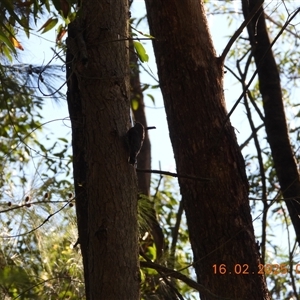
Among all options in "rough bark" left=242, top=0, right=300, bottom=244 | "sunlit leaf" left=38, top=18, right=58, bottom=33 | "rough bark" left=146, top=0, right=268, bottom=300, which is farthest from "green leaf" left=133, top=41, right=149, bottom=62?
"rough bark" left=242, top=0, right=300, bottom=244

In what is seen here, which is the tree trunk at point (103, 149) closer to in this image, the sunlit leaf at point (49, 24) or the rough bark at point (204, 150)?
the rough bark at point (204, 150)

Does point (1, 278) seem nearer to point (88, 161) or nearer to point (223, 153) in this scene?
point (88, 161)

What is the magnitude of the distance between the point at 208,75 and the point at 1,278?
124 centimetres

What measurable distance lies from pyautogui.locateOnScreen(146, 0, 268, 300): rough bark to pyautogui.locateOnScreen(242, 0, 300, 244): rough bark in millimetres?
538

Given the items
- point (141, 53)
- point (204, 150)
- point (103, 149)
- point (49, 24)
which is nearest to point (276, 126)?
point (204, 150)

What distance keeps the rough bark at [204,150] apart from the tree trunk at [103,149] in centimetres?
53

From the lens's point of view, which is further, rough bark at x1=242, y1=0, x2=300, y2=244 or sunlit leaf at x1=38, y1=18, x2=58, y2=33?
rough bark at x1=242, y1=0, x2=300, y2=244

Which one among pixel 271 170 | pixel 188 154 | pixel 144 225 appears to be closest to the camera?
pixel 188 154

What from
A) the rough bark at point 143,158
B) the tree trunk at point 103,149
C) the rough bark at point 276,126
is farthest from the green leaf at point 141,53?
the rough bark at point 143,158

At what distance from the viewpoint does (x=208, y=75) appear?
2697 millimetres

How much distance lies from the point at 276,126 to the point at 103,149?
64.3 inches

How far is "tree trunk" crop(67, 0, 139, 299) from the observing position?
1845 mm

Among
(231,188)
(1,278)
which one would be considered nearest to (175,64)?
(231,188)

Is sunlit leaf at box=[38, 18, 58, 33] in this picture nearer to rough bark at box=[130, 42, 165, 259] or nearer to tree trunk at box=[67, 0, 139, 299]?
rough bark at box=[130, 42, 165, 259]
